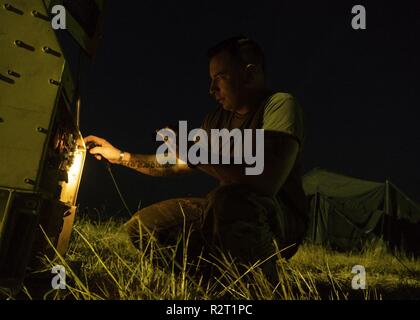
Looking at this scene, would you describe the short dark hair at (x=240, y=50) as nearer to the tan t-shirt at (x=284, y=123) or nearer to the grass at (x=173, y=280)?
the tan t-shirt at (x=284, y=123)

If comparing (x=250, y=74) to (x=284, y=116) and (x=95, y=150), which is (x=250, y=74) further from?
(x=95, y=150)

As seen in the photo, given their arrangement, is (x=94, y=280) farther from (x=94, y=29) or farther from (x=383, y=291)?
(x=383, y=291)

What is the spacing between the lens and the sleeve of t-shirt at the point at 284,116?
239cm

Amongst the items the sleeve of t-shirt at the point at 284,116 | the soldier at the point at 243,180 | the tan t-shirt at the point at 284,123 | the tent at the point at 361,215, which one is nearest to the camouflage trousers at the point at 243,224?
the soldier at the point at 243,180

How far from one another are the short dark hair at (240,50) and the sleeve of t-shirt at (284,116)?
37cm

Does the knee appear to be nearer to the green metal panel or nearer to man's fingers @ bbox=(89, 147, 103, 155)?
man's fingers @ bbox=(89, 147, 103, 155)

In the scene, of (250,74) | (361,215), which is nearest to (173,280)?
(250,74)

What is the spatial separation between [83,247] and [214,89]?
2.00 meters

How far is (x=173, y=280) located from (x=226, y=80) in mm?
1453

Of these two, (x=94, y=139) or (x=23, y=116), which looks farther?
(x=94, y=139)

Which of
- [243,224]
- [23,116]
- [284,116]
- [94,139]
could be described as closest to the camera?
[23,116]

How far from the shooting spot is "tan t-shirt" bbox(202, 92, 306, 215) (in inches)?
95.0

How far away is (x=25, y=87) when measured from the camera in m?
1.58

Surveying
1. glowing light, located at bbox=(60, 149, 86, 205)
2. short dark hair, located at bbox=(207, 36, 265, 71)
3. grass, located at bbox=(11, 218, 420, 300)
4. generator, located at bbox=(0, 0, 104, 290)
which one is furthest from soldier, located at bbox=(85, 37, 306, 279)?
generator, located at bbox=(0, 0, 104, 290)
